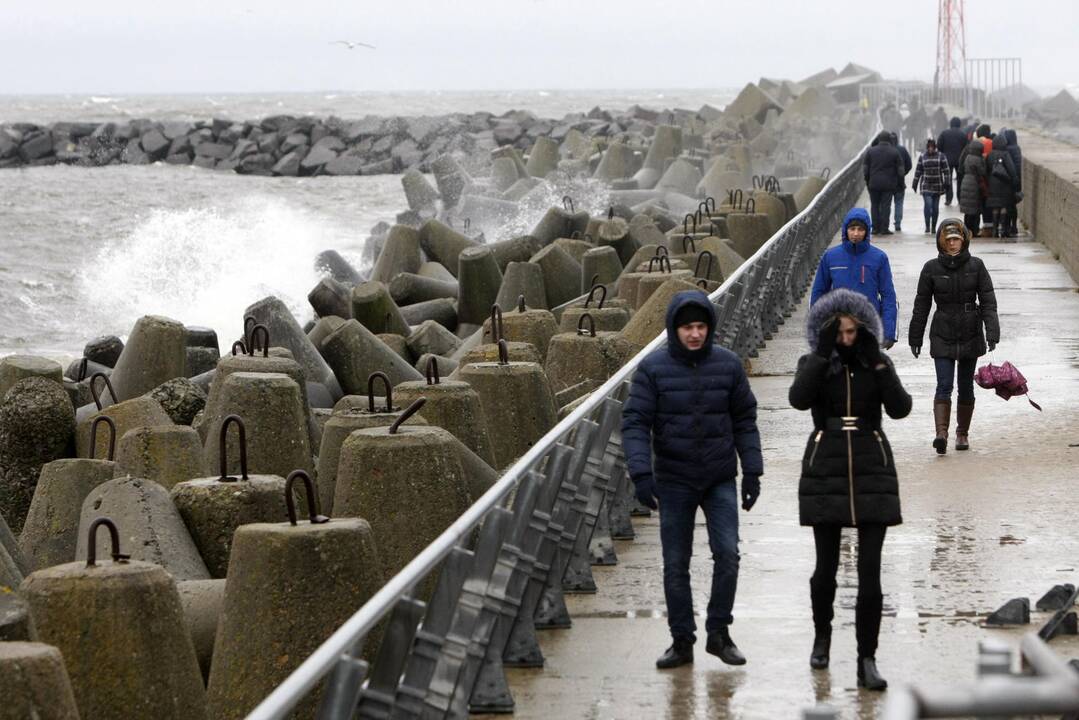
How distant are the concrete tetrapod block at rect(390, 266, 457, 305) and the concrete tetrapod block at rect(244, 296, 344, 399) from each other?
634cm

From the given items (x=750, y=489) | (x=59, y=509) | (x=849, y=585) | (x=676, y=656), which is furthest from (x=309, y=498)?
(x=59, y=509)

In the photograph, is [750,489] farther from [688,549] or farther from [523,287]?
[523,287]

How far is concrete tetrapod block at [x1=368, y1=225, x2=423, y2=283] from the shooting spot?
25656mm

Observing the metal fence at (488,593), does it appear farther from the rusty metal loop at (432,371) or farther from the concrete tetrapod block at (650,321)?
the concrete tetrapod block at (650,321)

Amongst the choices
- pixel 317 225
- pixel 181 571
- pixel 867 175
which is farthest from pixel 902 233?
pixel 317 225

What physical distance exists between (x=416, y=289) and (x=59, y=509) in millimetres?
13295

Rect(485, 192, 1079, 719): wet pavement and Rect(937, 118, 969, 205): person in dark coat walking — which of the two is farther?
Rect(937, 118, 969, 205): person in dark coat walking

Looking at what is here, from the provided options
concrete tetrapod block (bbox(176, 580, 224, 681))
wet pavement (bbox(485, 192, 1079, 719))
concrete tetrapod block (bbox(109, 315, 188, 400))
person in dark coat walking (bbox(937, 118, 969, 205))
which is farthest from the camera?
person in dark coat walking (bbox(937, 118, 969, 205))

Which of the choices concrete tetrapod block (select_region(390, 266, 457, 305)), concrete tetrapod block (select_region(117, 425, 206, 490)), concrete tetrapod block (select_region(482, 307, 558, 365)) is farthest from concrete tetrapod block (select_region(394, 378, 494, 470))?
concrete tetrapod block (select_region(390, 266, 457, 305))

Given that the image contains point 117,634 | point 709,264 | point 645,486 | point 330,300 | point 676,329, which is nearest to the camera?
point 117,634

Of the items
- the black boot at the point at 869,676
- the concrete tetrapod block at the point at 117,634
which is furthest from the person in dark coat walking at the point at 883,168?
the concrete tetrapod block at the point at 117,634

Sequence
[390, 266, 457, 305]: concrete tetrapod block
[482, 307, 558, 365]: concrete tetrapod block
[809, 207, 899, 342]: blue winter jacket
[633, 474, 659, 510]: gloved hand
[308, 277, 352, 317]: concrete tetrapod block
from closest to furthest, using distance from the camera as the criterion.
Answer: [633, 474, 659, 510]: gloved hand
[809, 207, 899, 342]: blue winter jacket
[482, 307, 558, 365]: concrete tetrapod block
[308, 277, 352, 317]: concrete tetrapod block
[390, 266, 457, 305]: concrete tetrapod block

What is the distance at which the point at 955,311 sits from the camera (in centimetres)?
1056

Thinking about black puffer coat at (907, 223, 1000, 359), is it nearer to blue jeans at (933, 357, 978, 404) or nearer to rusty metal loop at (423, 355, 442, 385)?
blue jeans at (933, 357, 978, 404)
